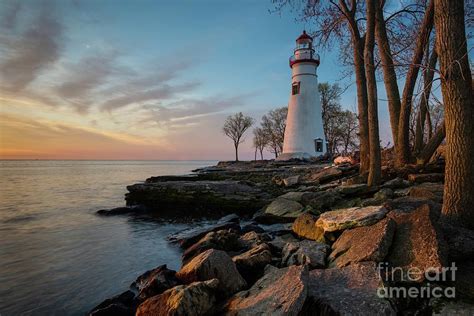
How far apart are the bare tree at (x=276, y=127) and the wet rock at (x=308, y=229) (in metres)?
42.3

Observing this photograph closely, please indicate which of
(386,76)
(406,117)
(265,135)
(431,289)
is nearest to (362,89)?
(386,76)

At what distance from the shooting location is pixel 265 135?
53656 mm

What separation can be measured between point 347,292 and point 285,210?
5704 millimetres

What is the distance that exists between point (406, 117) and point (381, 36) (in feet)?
9.35

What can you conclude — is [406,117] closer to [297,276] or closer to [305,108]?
[297,276]

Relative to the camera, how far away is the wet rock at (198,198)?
11461 mm

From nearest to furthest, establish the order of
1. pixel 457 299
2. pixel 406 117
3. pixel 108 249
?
pixel 457 299 → pixel 108 249 → pixel 406 117

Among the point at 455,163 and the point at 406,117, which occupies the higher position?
the point at 406,117

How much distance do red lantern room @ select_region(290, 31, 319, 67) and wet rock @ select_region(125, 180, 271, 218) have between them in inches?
863

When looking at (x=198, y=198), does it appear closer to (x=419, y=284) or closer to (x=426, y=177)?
(x=426, y=177)

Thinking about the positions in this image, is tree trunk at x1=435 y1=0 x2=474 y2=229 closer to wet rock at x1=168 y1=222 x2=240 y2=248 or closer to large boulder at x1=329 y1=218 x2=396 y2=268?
large boulder at x1=329 y1=218 x2=396 y2=268

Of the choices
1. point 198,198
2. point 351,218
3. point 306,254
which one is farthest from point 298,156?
point 306,254

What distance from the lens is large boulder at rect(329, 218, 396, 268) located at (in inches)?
149

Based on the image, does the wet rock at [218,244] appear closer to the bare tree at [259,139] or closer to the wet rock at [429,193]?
the wet rock at [429,193]
